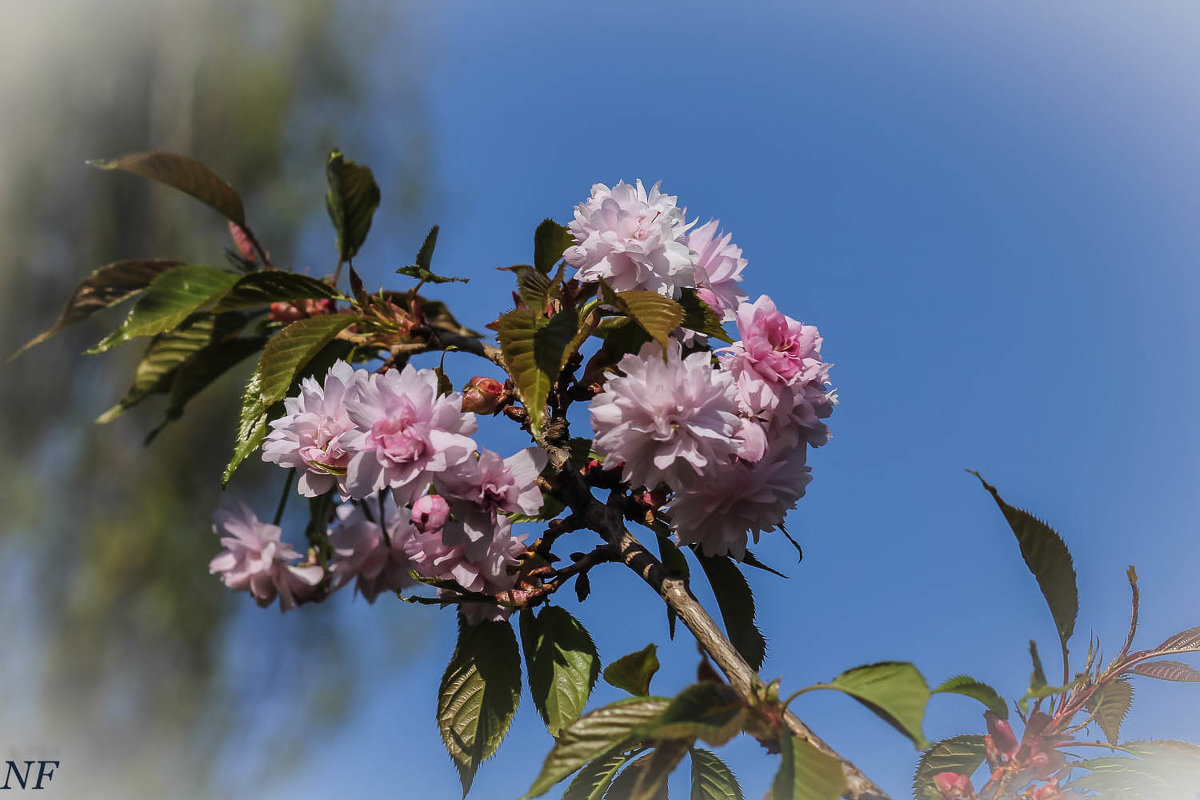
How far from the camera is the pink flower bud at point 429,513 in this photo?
1.69 ft

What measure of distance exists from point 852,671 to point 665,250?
0.31m

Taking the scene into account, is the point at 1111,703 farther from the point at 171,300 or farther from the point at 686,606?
the point at 171,300

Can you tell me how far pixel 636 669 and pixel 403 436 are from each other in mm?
206

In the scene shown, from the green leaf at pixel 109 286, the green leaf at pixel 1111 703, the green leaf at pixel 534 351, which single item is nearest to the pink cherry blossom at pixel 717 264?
the green leaf at pixel 534 351

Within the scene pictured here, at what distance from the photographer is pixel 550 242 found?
63 cm

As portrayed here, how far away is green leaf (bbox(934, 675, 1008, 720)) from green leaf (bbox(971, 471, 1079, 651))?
60 millimetres

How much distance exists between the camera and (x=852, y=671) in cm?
42

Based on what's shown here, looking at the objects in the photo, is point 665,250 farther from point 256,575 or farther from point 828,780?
point 256,575

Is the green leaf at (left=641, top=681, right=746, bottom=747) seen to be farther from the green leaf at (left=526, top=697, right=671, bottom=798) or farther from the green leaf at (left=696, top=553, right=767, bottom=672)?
the green leaf at (left=696, top=553, right=767, bottom=672)

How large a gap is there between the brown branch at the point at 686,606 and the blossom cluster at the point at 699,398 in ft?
0.12

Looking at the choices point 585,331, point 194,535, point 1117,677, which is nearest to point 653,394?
point 585,331

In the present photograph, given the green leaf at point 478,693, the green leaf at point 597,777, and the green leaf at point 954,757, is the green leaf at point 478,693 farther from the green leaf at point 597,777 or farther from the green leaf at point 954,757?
the green leaf at point 954,757

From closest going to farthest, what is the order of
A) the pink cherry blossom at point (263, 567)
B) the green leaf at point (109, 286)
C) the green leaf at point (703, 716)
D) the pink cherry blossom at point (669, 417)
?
the green leaf at point (703, 716), the pink cherry blossom at point (669, 417), the green leaf at point (109, 286), the pink cherry blossom at point (263, 567)

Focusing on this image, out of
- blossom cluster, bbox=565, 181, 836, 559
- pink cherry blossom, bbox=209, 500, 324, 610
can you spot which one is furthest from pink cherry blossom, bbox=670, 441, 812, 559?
pink cherry blossom, bbox=209, 500, 324, 610
